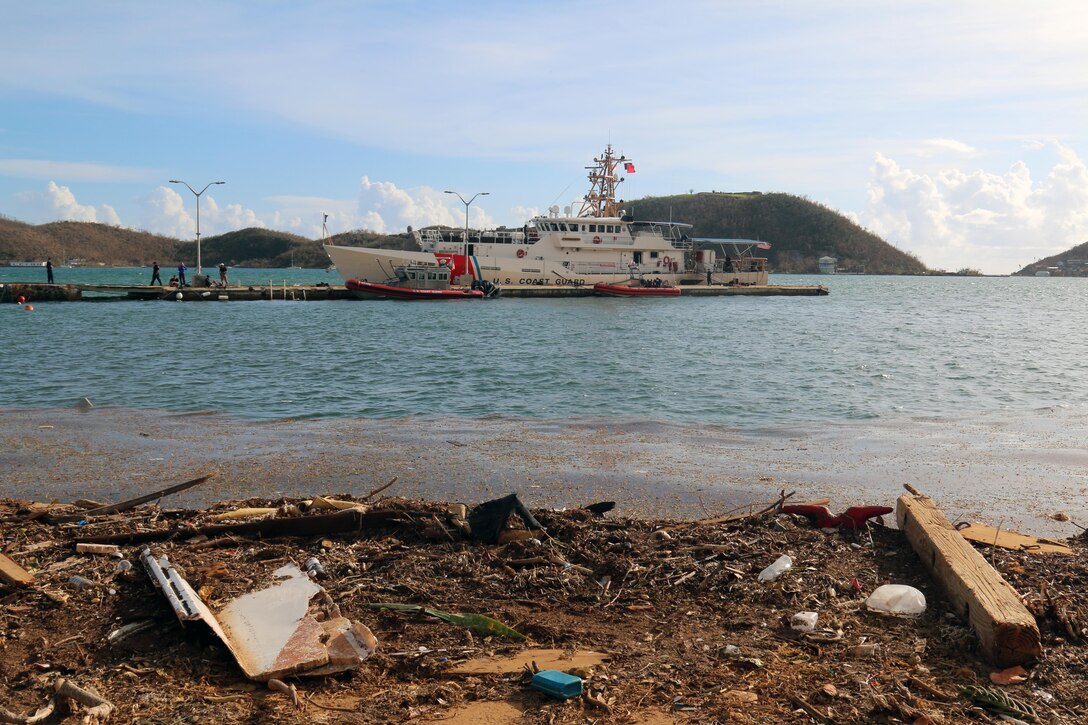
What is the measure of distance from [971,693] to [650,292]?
57.0 meters

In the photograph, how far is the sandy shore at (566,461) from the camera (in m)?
8.55

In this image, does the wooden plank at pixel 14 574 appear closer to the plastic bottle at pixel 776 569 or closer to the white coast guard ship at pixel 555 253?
the plastic bottle at pixel 776 569

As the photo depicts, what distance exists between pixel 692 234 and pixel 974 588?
16568 centimetres

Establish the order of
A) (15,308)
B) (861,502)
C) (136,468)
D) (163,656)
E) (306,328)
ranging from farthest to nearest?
(15,308) < (306,328) < (136,468) < (861,502) < (163,656)

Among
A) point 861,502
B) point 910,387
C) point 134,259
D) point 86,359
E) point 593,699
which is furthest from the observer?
point 134,259

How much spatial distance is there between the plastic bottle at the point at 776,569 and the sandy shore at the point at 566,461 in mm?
2191

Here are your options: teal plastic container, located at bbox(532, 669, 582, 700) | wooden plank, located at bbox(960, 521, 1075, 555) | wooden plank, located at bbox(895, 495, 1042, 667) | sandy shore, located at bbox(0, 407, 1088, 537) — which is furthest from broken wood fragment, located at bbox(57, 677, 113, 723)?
wooden plank, located at bbox(960, 521, 1075, 555)

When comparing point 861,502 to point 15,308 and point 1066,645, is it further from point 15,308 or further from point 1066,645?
point 15,308

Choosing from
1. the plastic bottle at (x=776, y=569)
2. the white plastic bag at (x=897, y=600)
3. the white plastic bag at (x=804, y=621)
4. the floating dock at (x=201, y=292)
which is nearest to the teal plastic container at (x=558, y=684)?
the white plastic bag at (x=804, y=621)

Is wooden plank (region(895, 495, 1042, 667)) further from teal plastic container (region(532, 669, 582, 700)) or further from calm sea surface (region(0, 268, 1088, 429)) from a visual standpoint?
calm sea surface (region(0, 268, 1088, 429))

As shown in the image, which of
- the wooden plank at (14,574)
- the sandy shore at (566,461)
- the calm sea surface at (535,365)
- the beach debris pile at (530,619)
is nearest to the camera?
the beach debris pile at (530,619)

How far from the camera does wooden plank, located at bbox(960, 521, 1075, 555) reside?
6.04m

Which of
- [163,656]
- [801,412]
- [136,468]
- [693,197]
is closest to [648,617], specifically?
[163,656]

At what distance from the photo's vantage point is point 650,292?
197ft
